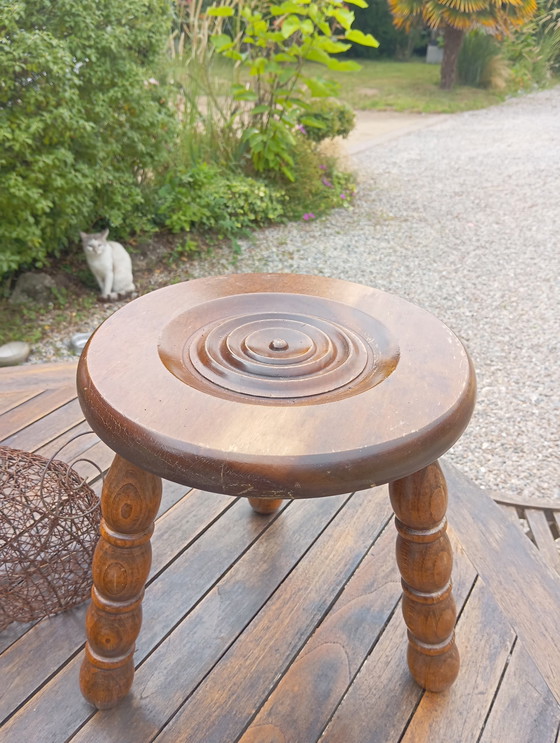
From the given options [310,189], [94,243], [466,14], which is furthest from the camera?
[466,14]

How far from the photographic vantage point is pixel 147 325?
1.25 metres

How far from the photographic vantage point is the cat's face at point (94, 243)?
11.5 ft

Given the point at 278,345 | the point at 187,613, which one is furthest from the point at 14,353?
the point at 278,345

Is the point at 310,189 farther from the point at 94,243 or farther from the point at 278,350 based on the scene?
the point at 278,350

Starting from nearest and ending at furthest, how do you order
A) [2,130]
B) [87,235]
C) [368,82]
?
[2,130]
[87,235]
[368,82]

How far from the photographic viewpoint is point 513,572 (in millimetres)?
1577

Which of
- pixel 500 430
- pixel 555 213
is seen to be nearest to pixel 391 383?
pixel 500 430

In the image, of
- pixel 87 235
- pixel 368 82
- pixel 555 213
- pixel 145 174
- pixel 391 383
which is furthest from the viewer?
pixel 368 82

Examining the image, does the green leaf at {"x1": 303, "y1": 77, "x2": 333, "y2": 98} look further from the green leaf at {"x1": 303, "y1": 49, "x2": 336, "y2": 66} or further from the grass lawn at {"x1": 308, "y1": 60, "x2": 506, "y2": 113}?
the grass lawn at {"x1": 308, "y1": 60, "x2": 506, "y2": 113}

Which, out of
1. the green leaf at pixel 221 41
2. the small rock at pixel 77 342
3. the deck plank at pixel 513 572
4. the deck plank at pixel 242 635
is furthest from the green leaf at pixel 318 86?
the deck plank at pixel 242 635

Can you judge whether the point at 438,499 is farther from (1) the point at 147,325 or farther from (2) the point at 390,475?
(1) the point at 147,325

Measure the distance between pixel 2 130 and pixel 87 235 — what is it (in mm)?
736

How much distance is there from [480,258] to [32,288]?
3071mm

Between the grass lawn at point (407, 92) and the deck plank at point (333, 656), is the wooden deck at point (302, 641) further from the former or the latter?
the grass lawn at point (407, 92)
